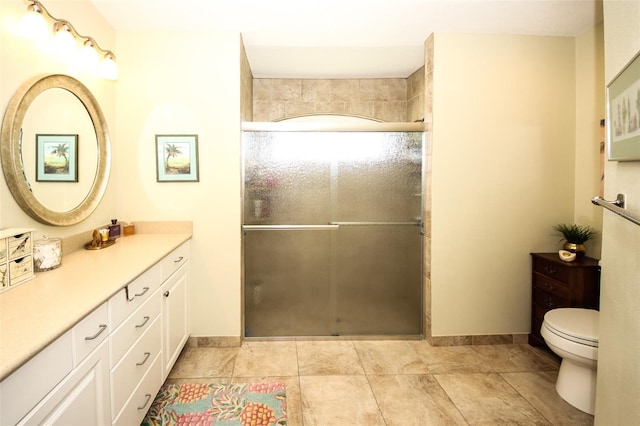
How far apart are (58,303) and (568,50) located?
364 centimetres

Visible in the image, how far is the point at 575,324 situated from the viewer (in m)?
2.00

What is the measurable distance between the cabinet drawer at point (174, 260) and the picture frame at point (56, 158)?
721 mm

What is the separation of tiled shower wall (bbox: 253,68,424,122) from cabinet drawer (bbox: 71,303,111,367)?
271 centimetres

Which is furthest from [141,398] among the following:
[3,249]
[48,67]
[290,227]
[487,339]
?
[487,339]

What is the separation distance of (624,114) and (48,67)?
2632 millimetres

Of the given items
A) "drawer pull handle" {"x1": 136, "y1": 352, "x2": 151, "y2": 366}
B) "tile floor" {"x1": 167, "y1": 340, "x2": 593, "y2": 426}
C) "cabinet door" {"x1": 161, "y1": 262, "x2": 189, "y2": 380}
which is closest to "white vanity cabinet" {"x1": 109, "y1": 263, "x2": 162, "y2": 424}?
"drawer pull handle" {"x1": 136, "y1": 352, "x2": 151, "y2": 366}

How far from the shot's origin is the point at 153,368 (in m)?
1.85

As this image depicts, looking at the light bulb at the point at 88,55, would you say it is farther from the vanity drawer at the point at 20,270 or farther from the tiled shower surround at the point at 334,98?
the tiled shower surround at the point at 334,98

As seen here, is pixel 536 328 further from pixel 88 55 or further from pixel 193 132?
pixel 88 55

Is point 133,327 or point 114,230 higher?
point 114,230

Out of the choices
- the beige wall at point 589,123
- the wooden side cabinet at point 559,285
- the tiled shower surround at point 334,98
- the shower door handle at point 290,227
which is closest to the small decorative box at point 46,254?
the shower door handle at point 290,227

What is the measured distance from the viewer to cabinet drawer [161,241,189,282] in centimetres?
209

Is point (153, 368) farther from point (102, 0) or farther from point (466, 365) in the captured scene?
point (102, 0)

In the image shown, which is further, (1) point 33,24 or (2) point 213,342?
(2) point 213,342
